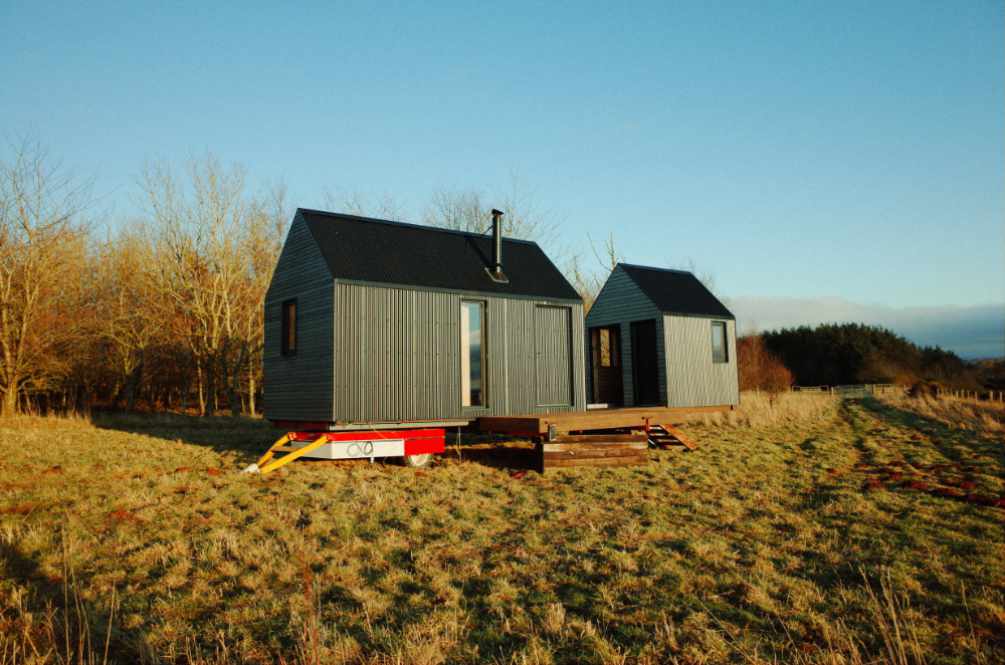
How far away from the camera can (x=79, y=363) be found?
2400 cm

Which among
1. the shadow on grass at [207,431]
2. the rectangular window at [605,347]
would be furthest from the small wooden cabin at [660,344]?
the shadow on grass at [207,431]

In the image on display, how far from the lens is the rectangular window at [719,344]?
62.6 ft

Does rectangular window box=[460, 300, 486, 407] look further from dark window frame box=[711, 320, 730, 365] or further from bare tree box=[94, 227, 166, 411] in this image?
bare tree box=[94, 227, 166, 411]

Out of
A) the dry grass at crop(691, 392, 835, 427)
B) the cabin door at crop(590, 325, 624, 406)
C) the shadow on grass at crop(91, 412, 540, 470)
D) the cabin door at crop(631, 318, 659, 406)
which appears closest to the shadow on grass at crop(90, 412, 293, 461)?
the shadow on grass at crop(91, 412, 540, 470)

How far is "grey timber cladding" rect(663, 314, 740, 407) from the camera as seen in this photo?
17.7 metres

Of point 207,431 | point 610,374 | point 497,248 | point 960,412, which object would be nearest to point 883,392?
point 960,412

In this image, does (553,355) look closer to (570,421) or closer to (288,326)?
(570,421)

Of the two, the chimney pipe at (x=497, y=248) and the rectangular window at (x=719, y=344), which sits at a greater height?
the chimney pipe at (x=497, y=248)

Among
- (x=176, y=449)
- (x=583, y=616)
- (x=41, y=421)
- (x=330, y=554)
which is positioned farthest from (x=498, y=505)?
(x=41, y=421)

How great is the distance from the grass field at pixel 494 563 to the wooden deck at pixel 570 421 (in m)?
0.79

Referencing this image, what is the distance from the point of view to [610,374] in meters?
19.6

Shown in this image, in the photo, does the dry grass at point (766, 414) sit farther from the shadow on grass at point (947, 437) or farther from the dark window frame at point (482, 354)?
the dark window frame at point (482, 354)

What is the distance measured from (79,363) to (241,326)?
579 cm

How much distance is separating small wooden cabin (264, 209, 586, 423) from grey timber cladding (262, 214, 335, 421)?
0.09ft
